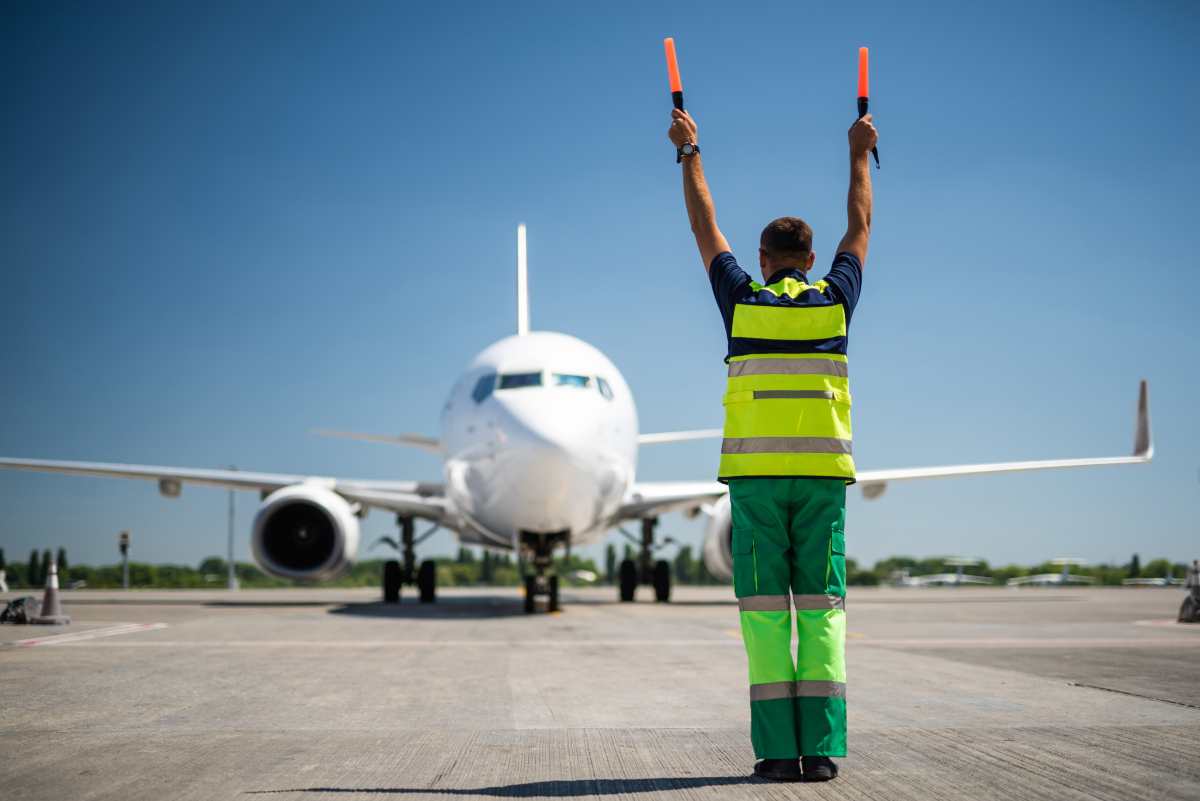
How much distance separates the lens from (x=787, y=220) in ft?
12.1

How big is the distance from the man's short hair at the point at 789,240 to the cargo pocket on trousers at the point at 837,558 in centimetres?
89

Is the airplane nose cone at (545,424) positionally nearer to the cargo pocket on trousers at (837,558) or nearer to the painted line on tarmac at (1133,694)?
the painted line on tarmac at (1133,694)

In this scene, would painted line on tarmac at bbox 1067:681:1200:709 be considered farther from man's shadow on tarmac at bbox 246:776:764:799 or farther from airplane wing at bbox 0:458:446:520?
airplane wing at bbox 0:458:446:520

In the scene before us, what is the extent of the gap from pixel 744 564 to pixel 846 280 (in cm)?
101

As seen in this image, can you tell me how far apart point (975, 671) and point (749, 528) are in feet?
11.8

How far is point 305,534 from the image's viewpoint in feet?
52.5

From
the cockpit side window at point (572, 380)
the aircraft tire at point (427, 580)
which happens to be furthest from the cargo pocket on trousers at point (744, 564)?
the aircraft tire at point (427, 580)

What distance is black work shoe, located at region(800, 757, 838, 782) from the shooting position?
315 cm

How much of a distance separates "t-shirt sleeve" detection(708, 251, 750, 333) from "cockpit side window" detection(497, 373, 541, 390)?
995 centimetres

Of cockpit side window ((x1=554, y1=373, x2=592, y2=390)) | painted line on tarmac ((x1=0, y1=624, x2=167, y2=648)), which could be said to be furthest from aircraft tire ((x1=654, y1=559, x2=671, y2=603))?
painted line on tarmac ((x1=0, y1=624, x2=167, y2=648))

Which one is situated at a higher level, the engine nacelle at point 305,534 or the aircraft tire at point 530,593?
the engine nacelle at point 305,534

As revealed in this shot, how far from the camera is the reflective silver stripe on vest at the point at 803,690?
326cm

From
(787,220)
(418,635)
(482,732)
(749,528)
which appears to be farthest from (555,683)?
(418,635)

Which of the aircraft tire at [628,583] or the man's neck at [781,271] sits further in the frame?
the aircraft tire at [628,583]
